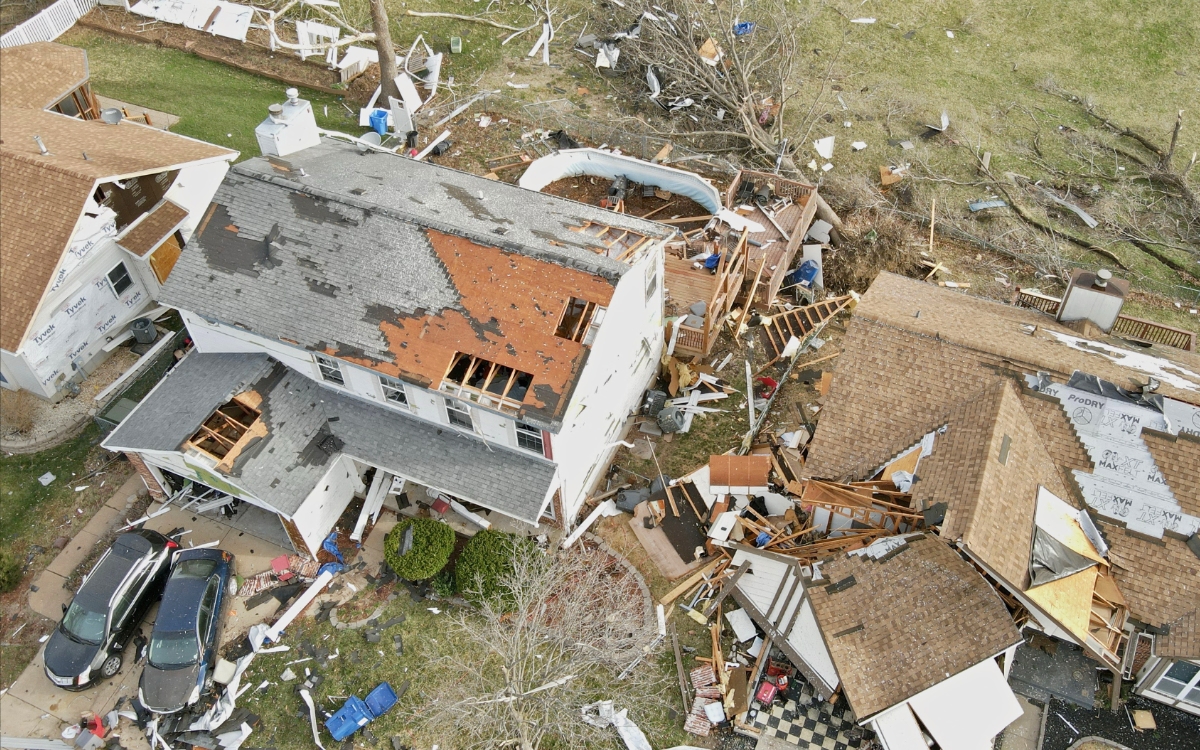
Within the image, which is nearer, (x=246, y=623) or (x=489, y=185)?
(x=246, y=623)

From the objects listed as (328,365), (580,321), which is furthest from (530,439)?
(328,365)

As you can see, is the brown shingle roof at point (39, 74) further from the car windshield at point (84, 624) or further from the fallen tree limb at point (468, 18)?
the car windshield at point (84, 624)

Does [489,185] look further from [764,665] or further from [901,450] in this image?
[764,665]

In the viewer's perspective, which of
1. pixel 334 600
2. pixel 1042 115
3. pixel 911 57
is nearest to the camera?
pixel 334 600

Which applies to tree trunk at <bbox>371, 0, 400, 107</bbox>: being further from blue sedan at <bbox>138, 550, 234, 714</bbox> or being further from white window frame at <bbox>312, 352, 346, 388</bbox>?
blue sedan at <bbox>138, 550, 234, 714</bbox>

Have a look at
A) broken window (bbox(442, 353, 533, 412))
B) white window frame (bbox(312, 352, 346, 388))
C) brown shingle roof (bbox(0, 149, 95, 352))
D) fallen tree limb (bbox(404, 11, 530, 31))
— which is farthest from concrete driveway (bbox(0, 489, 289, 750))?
fallen tree limb (bbox(404, 11, 530, 31))

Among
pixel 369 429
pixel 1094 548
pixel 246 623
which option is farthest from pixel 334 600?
pixel 1094 548

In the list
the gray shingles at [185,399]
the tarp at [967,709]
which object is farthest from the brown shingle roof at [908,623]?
the gray shingles at [185,399]
